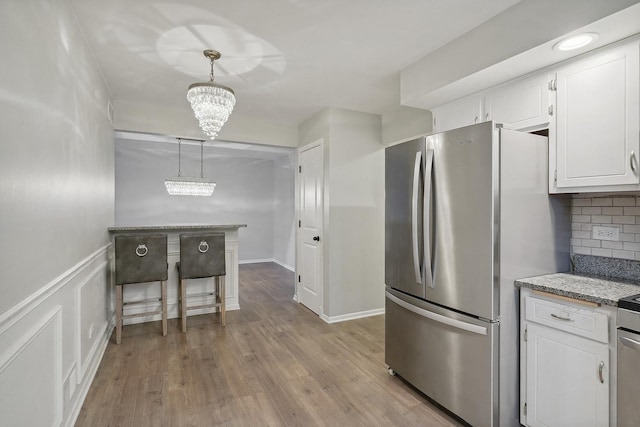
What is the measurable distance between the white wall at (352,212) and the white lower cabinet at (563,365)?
2.22m

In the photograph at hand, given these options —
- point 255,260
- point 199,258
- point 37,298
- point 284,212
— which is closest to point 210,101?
point 37,298

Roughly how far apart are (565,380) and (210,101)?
8.99ft

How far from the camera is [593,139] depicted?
Answer: 1.76 metres

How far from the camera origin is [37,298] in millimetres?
1421

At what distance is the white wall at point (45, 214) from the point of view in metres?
1.19

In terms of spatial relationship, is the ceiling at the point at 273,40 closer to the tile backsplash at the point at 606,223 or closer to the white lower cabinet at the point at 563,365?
the tile backsplash at the point at 606,223

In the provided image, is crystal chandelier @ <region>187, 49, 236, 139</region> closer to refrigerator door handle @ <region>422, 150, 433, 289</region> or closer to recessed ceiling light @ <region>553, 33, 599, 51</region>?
refrigerator door handle @ <region>422, 150, 433, 289</region>

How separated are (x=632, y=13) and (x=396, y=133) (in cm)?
247

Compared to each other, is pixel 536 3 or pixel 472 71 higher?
pixel 536 3

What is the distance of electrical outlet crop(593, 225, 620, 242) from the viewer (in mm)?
1963

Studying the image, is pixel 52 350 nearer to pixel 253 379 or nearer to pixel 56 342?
pixel 56 342

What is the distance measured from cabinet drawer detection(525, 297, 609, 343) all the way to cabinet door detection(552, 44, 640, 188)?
2.29 feet

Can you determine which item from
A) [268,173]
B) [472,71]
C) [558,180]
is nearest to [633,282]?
[558,180]

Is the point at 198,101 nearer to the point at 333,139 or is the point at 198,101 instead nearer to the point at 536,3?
the point at 333,139
